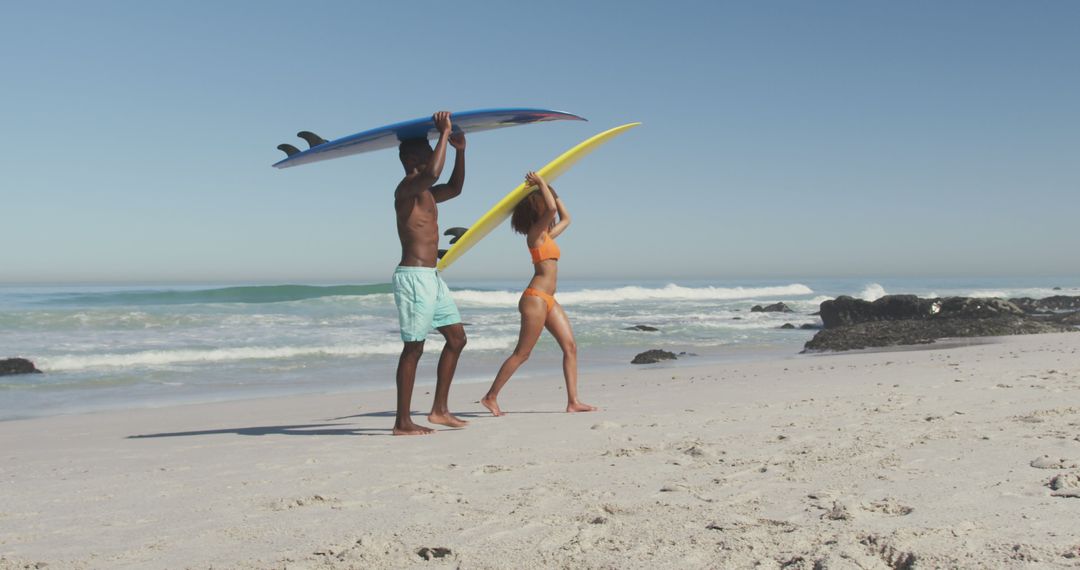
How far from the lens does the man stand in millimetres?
5129

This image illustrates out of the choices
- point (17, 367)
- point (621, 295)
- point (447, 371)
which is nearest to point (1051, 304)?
point (621, 295)

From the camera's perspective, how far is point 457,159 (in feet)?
18.7

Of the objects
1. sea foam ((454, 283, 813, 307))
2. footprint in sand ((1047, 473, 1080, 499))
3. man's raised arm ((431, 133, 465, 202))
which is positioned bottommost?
footprint in sand ((1047, 473, 1080, 499))

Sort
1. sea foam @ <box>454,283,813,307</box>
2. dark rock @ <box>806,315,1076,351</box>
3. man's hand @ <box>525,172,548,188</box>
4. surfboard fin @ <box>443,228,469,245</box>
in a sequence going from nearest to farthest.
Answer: man's hand @ <box>525,172,548,188</box>
surfboard fin @ <box>443,228,469,245</box>
dark rock @ <box>806,315,1076,351</box>
sea foam @ <box>454,283,813,307</box>

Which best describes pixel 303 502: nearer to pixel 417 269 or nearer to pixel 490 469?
pixel 490 469

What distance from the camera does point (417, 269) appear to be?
518 centimetres

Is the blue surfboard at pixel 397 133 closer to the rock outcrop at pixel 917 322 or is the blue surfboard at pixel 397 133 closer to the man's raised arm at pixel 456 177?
the man's raised arm at pixel 456 177

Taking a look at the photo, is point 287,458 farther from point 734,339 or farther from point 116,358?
point 734,339

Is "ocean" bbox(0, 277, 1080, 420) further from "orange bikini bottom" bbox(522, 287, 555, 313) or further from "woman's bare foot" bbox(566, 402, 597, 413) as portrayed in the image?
"orange bikini bottom" bbox(522, 287, 555, 313)

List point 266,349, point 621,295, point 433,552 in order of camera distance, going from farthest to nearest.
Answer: point 621,295 < point 266,349 < point 433,552

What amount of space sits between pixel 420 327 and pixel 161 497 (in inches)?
76.0

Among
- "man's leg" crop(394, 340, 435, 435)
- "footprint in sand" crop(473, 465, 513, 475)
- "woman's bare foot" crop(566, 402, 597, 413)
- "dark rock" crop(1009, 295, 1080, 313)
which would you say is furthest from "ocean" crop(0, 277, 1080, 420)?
"dark rock" crop(1009, 295, 1080, 313)

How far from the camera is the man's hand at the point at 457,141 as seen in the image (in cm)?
568

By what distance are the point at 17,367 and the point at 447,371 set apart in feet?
28.6
